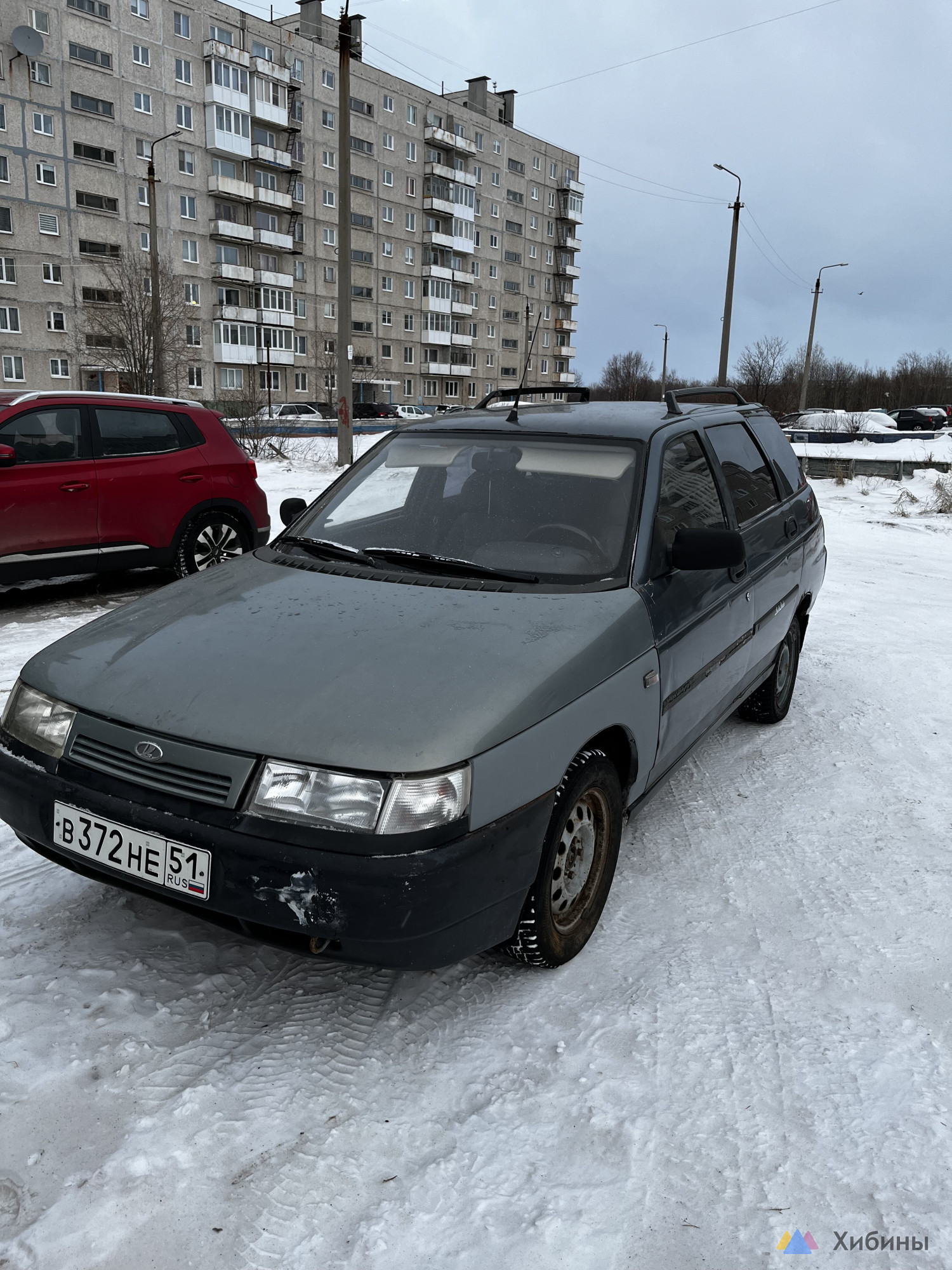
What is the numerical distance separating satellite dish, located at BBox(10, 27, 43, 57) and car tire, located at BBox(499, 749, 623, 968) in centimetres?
5244

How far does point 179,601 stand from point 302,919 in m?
1.31

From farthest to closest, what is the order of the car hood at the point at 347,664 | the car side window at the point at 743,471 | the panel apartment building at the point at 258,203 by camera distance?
1. the panel apartment building at the point at 258,203
2. the car side window at the point at 743,471
3. the car hood at the point at 347,664

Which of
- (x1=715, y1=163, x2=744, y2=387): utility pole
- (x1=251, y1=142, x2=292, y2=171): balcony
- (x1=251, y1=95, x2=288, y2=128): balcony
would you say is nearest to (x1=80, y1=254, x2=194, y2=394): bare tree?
(x1=715, y1=163, x2=744, y2=387): utility pole

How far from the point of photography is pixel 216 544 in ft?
25.6

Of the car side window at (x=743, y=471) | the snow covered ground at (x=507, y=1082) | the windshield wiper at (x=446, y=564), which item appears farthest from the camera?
the car side window at (x=743, y=471)

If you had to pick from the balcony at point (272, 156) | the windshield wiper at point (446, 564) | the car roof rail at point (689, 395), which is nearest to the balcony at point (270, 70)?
the balcony at point (272, 156)

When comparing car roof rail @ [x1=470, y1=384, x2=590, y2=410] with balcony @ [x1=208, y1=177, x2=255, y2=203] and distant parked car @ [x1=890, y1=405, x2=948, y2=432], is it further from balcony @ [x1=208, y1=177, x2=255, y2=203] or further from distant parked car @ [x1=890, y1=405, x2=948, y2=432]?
balcony @ [x1=208, y1=177, x2=255, y2=203]

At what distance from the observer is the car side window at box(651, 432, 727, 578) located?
126 inches

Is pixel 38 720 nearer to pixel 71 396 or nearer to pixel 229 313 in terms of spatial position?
pixel 71 396

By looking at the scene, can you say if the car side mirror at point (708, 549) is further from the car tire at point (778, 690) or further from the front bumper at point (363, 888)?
the car tire at point (778, 690)

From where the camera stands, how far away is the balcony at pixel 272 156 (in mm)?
52812

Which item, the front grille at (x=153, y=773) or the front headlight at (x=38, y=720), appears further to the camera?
the front headlight at (x=38, y=720)

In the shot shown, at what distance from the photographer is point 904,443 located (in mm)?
31156

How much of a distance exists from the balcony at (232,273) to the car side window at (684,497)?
5420 cm
